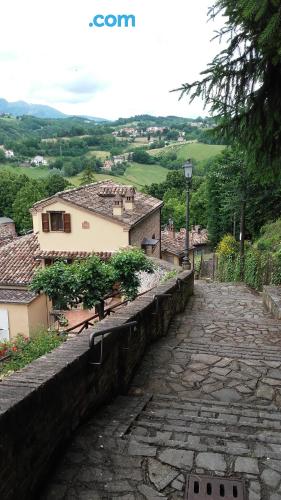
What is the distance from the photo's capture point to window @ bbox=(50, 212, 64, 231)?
→ 69.7 ft

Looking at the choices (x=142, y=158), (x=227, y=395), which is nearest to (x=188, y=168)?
(x=227, y=395)

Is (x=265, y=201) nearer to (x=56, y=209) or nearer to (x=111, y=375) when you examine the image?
(x=56, y=209)

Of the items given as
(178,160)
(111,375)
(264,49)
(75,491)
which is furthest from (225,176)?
(178,160)

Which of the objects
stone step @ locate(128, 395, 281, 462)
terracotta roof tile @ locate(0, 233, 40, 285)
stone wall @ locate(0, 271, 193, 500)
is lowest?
terracotta roof tile @ locate(0, 233, 40, 285)

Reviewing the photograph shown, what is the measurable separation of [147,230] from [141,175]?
78.1 m

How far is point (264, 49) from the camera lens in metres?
4.91

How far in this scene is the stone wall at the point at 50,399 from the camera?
8.55 feet

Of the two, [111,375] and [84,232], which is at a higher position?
[111,375]

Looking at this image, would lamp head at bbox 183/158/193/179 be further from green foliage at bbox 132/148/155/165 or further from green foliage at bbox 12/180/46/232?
green foliage at bbox 132/148/155/165

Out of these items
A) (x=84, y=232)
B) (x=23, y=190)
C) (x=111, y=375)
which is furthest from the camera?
(x=23, y=190)

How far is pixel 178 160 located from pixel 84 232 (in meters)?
91.8

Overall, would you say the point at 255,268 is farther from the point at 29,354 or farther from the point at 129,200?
the point at 29,354

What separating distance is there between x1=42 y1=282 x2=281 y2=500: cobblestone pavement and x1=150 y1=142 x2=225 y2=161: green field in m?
97.1

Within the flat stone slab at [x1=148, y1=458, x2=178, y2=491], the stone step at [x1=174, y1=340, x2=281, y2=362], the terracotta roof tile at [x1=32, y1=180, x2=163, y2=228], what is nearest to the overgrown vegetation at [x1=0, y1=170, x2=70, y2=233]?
the terracotta roof tile at [x1=32, y1=180, x2=163, y2=228]
